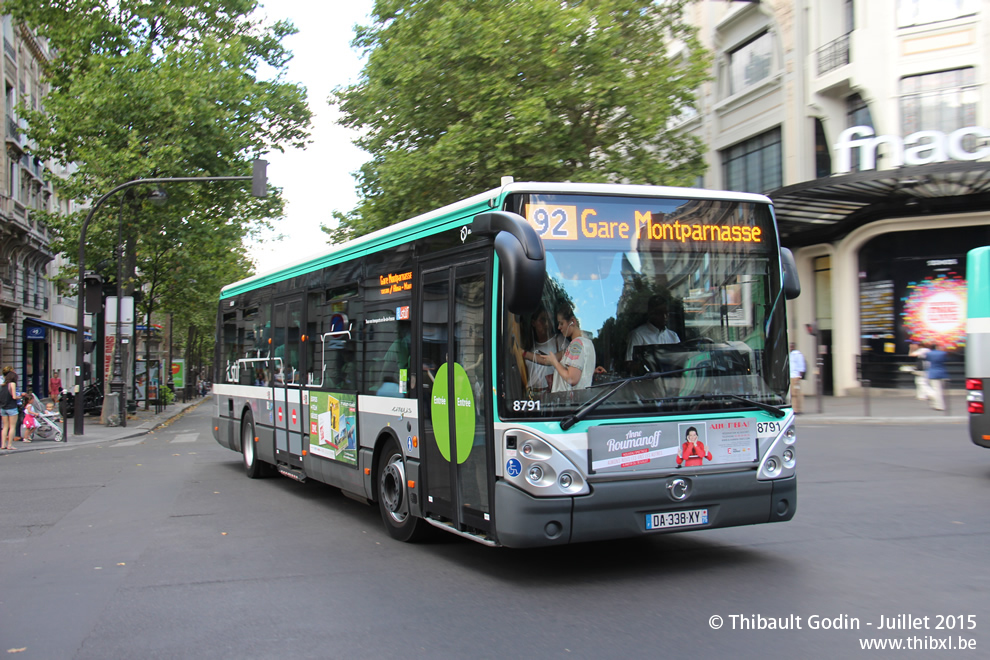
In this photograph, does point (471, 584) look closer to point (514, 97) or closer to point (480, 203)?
point (480, 203)

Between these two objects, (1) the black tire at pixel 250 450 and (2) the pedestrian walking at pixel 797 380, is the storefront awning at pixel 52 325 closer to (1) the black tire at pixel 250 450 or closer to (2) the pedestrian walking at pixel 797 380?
(1) the black tire at pixel 250 450

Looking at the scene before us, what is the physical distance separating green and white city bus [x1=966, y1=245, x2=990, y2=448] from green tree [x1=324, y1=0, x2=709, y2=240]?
12.7 metres

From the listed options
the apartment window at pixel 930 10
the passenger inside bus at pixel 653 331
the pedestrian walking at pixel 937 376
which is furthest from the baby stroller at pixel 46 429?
the apartment window at pixel 930 10

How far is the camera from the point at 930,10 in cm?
2388

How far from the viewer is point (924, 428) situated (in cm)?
1808

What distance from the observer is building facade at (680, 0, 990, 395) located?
915 inches

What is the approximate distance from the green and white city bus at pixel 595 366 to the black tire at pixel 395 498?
0.04m

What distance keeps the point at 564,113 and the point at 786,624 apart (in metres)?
20.8

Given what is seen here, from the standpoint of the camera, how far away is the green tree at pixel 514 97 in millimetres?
23281

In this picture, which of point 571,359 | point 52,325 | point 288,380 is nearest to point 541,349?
point 571,359

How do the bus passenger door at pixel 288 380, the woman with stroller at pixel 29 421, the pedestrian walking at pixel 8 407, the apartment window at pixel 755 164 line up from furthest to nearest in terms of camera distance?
the apartment window at pixel 755 164 → the woman with stroller at pixel 29 421 → the pedestrian walking at pixel 8 407 → the bus passenger door at pixel 288 380

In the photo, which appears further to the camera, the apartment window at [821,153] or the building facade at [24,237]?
the building facade at [24,237]

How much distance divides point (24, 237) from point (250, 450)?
31442mm

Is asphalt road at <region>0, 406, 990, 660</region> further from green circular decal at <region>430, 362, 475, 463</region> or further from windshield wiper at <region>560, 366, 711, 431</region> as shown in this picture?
windshield wiper at <region>560, 366, 711, 431</region>
